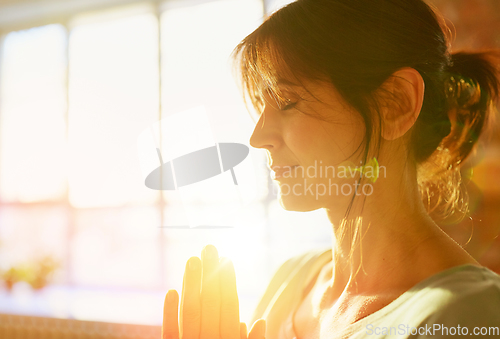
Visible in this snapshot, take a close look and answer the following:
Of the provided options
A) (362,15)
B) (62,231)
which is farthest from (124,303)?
(362,15)

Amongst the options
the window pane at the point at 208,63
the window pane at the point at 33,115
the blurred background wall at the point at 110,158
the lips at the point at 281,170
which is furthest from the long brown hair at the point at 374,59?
the window pane at the point at 33,115

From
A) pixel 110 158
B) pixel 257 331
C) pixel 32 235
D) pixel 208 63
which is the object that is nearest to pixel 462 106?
pixel 257 331

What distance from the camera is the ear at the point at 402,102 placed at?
470 millimetres

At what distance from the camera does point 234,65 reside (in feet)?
2.05

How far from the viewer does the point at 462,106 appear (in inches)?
22.4

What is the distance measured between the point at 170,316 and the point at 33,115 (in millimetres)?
2094

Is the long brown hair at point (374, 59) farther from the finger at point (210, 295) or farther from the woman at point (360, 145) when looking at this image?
the finger at point (210, 295)

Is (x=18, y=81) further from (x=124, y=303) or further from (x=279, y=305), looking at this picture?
(x=279, y=305)

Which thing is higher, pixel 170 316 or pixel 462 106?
pixel 462 106

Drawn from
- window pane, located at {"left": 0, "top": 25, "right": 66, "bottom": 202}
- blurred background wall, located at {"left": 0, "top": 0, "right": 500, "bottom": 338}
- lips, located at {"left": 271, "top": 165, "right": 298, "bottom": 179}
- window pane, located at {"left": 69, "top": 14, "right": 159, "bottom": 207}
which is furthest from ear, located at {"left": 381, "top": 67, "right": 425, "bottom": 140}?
window pane, located at {"left": 0, "top": 25, "right": 66, "bottom": 202}

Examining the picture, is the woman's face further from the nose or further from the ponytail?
the ponytail

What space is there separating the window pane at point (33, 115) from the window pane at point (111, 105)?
127mm

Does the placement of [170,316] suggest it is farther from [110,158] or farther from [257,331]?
[110,158]

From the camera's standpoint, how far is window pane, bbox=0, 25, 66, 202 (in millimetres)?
1968
